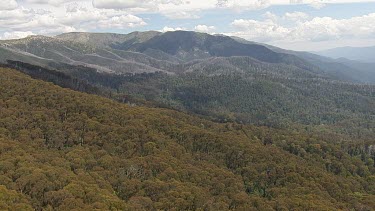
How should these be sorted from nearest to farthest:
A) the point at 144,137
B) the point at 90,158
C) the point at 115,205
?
the point at 115,205 → the point at 90,158 → the point at 144,137

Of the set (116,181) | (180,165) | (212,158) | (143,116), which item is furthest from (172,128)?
(116,181)

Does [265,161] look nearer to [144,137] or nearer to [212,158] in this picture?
[212,158]

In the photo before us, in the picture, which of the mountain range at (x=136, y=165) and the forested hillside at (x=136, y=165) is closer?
the mountain range at (x=136, y=165)

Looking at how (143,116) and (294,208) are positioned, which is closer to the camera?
(294,208)

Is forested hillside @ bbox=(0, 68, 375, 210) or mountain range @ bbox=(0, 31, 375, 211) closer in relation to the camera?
mountain range @ bbox=(0, 31, 375, 211)

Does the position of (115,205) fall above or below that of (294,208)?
above

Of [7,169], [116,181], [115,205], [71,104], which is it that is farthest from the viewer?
[71,104]

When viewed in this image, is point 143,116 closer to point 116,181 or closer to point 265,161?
point 265,161
